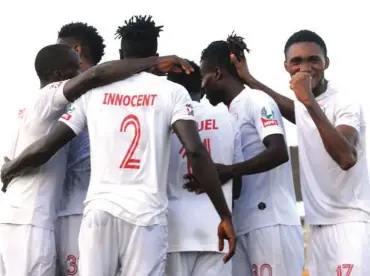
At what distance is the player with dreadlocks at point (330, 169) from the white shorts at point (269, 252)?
25cm

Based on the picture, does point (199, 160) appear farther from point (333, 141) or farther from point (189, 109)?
point (333, 141)

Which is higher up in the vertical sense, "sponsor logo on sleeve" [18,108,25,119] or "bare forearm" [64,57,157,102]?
"bare forearm" [64,57,157,102]

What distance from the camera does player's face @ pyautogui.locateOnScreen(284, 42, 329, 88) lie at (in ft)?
21.9

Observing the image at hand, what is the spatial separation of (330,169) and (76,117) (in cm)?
206

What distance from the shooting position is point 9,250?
21.0 feet

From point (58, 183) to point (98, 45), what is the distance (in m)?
1.87

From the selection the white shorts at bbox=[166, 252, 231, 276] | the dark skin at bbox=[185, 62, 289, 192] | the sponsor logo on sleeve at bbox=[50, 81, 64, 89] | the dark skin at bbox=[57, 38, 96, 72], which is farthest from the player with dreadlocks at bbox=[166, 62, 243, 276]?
the dark skin at bbox=[57, 38, 96, 72]

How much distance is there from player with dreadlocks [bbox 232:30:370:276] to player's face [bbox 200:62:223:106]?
0.73 metres

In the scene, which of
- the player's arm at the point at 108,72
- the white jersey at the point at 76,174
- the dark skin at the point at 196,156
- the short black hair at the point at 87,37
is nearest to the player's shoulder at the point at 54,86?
the player's arm at the point at 108,72

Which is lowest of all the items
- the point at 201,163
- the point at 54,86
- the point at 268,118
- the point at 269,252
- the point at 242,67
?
the point at 269,252

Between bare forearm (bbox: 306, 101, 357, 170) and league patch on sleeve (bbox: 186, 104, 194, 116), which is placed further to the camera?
bare forearm (bbox: 306, 101, 357, 170)

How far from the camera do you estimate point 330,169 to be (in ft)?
20.9

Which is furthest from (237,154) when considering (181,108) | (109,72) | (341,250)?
(109,72)

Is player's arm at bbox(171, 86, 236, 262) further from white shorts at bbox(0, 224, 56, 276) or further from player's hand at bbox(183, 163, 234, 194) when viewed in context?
white shorts at bbox(0, 224, 56, 276)
